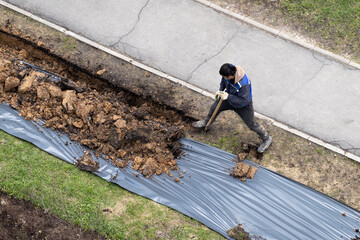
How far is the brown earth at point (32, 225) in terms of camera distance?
21.8 ft

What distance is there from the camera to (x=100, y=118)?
24.6ft

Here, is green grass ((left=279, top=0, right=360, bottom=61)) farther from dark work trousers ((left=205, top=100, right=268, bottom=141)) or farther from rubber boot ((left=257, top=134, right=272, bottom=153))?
dark work trousers ((left=205, top=100, right=268, bottom=141))

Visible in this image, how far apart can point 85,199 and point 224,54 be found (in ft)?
14.2

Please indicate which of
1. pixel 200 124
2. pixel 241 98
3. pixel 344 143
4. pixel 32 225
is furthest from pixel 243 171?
pixel 32 225

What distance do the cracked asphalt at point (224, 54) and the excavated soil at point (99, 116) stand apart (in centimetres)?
121

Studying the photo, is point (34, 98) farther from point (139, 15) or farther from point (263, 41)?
point (263, 41)

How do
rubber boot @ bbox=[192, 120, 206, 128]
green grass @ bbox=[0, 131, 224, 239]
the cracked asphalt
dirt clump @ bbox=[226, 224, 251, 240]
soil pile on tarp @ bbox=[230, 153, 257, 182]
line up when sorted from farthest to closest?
1. the cracked asphalt
2. rubber boot @ bbox=[192, 120, 206, 128]
3. soil pile on tarp @ bbox=[230, 153, 257, 182]
4. green grass @ bbox=[0, 131, 224, 239]
5. dirt clump @ bbox=[226, 224, 251, 240]

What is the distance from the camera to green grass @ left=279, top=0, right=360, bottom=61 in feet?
29.3

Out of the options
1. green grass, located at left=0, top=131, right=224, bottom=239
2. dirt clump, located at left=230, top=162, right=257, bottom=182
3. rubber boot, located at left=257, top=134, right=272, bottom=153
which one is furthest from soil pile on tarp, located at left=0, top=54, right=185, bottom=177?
rubber boot, located at left=257, top=134, right=272, bottom=153

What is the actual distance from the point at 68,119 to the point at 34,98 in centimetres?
89

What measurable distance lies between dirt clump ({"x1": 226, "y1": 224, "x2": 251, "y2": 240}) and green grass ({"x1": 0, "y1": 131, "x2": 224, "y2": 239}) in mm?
230

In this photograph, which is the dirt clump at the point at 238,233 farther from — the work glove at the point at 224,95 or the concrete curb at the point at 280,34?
the concrete curb at the point at 280,34

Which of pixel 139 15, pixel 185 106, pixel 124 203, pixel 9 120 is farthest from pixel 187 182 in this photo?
pixel 139 15

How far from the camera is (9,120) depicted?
25.1ft
